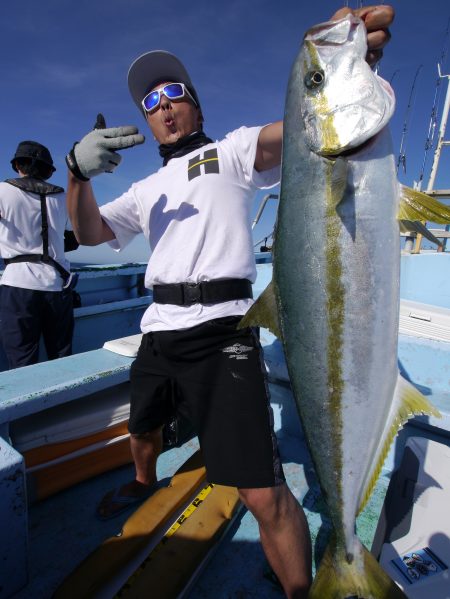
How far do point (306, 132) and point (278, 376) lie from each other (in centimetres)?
203

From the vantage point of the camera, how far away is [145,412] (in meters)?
2.19

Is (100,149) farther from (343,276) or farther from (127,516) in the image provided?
(127,516)

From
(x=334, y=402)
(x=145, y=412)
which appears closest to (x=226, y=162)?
(x=334, y=402)

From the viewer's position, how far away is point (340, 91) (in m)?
1.43

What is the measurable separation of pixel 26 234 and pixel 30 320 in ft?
2.97

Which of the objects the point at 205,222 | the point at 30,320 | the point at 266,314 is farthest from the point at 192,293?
the point at 30,320

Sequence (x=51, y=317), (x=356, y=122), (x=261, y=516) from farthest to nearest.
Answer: (x=51, y=317) → (x=261, y=516) → (x=356, y=122)

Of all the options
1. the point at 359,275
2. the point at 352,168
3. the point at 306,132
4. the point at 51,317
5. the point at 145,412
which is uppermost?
the point at 306,132

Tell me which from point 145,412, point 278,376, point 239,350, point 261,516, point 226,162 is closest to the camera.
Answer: point 261,516

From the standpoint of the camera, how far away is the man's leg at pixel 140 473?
2.37m

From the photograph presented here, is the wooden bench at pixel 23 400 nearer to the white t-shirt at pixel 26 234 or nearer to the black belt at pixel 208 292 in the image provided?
the black belt at pixel 208 292

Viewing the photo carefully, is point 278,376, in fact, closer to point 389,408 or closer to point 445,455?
point 445,455

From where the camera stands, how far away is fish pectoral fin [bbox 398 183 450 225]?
52.7 inches

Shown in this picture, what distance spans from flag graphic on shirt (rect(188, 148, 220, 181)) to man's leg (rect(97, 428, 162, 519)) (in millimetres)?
1611
